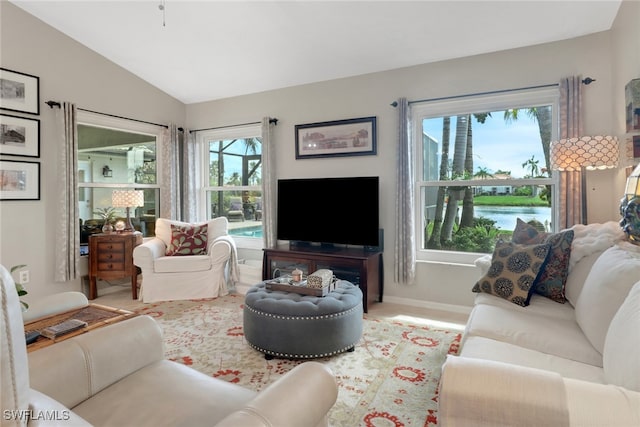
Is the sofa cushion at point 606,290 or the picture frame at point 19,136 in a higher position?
the picture frame at point 19,136

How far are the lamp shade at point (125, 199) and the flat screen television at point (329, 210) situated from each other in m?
1.76

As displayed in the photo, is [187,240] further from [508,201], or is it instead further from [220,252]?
[508,201]

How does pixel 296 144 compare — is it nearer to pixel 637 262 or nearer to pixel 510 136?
pixel 510 136

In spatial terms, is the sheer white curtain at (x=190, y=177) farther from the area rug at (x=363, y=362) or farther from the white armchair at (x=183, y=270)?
the area rug at (x=363, y=362)

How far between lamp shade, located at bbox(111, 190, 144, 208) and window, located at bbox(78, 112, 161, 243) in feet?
0.93

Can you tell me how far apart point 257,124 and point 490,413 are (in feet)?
14.3

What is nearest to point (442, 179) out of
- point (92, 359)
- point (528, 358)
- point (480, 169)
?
point (480, 169)

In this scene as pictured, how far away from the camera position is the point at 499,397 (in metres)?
0.97

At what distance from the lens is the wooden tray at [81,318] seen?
5.15 feet

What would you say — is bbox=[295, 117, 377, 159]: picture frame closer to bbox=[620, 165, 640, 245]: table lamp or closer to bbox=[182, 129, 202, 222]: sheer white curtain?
bbox=[182, 129, 202, 222]: sheer white curtain

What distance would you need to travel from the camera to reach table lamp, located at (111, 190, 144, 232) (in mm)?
4215

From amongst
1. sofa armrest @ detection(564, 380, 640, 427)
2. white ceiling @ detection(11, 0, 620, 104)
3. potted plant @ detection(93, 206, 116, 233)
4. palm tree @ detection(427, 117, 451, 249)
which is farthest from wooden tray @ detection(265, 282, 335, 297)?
potted plant @ detection(93, 206, 116, 233)

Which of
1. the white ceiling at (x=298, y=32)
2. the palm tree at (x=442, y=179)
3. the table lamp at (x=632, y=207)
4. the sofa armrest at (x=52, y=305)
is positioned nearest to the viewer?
the table lamp at (x=632, y=207)

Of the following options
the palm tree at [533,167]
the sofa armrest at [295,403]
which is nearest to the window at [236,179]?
the palm tree at [533,167]
